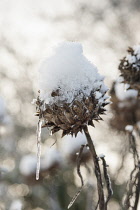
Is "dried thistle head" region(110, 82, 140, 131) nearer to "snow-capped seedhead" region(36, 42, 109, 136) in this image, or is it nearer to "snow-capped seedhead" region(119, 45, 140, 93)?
"snow-capped seedhead" region(119, 45, 140, 93)

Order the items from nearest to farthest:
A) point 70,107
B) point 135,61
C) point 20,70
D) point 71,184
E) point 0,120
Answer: point 70,107, point 135,61, point 0,120, point 71,184, point 20,70

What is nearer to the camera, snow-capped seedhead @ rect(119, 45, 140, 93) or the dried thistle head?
snow-capped seedhead @ rect(119, 45, 140, 93)

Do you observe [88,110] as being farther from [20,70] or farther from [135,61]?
[20,70]

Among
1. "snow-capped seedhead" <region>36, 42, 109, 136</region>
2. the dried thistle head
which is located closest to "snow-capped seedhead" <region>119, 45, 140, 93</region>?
"snow-capped seedhead" <region>36, 42, 109, 136</region>

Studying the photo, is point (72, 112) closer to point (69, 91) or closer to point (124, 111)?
point (69, 91)

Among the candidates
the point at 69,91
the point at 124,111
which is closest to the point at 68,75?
the point at 69,91

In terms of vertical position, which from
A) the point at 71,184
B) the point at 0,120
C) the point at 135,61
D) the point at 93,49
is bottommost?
the point at 135,61

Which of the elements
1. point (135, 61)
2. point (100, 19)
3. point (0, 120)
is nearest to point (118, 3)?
point (100, 19)
